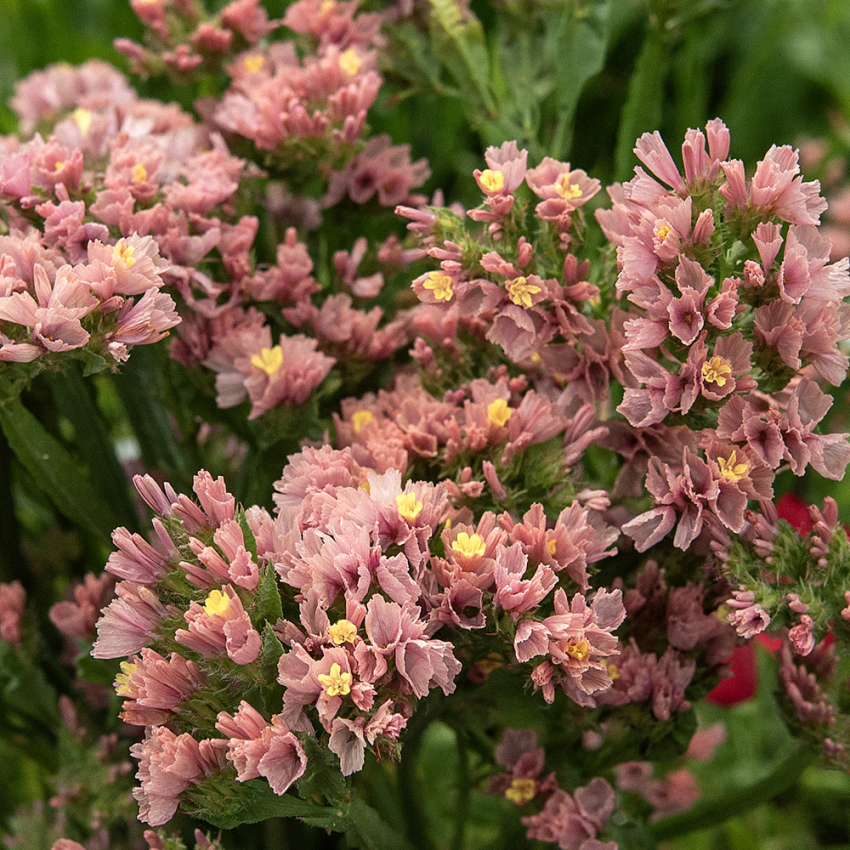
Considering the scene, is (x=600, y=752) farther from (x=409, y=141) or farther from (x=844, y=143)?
(x=844, y=143)

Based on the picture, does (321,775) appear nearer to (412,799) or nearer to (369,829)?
(369,829)

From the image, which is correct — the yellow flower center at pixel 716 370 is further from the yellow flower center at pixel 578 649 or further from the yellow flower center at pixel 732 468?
the yellow flower center at pixel 578 649

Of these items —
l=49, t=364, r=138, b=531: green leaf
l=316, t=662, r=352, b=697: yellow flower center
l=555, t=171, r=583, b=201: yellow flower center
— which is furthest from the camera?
l=49, t=364, r=138, b=531: green leaf

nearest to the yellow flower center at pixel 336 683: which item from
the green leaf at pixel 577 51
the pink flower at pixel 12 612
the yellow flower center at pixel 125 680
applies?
the yellow flower center at pixel 125 680

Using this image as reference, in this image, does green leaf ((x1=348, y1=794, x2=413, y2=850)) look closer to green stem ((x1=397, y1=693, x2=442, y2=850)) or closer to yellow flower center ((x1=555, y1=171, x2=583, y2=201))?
green stem ((x1=397, y1=693, x2=442, y2=850))

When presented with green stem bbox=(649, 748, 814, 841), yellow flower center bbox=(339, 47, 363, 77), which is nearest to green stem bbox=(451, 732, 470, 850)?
green stem bbox=(649, 748, 814, 841)

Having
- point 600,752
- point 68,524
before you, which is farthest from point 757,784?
point 68,524
